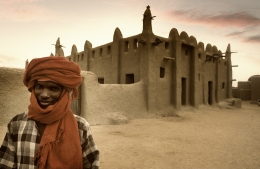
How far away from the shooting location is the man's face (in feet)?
5.61

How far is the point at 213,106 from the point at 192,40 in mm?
7006

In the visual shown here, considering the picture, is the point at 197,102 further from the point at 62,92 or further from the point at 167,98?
the point at 62,92

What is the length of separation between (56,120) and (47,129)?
106mm

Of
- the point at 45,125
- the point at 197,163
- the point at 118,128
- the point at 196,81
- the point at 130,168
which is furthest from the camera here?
the point at 196,81

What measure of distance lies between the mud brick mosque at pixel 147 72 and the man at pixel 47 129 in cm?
766

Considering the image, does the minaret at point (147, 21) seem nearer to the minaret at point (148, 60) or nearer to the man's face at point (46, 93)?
the minaret at point (148, 60)

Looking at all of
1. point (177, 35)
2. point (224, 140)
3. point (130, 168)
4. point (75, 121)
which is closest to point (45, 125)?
point (75, 121)

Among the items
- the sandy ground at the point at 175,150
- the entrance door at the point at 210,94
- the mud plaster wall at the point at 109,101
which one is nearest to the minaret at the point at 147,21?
the mud plaster wall at the point at 109,101

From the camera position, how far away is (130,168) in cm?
445

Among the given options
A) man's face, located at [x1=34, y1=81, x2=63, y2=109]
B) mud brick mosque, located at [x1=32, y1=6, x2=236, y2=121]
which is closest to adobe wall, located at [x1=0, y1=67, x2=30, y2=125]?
mud brick mosque, located at [x1=32, y1=6, x2=236, y2=121]

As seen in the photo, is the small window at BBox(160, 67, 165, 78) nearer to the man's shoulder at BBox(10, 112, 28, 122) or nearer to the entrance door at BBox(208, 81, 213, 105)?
the entrance door at BBox(208, 81, 213, 105)

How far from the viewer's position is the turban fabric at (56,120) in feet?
5.36

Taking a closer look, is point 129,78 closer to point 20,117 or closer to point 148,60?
point 148,60

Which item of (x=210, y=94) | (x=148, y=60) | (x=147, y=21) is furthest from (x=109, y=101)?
(x=210, y=94)
